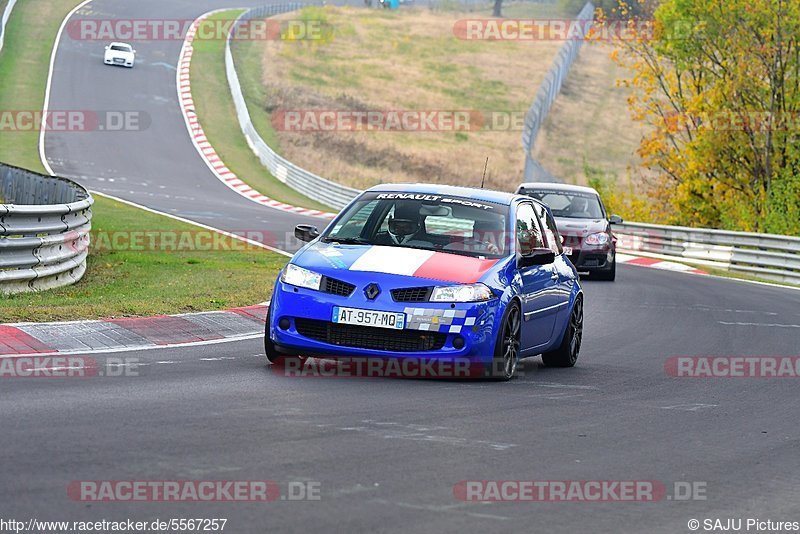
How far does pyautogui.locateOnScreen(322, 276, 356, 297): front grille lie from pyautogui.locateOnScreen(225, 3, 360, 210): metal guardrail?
27187 millimetres

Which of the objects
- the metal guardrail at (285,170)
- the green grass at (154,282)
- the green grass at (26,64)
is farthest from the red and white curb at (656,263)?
the green grass at (26,64)

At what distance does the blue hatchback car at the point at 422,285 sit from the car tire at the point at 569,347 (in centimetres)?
33

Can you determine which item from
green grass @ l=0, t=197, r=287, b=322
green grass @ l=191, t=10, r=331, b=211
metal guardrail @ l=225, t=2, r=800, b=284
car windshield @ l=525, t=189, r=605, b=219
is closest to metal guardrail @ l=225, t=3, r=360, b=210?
metal guardrail @ l=225, t=2, r=800, b=284

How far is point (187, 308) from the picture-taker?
1316 centimetres

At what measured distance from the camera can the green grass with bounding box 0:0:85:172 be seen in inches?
1674

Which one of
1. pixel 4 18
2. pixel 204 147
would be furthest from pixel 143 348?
pixel 4 18

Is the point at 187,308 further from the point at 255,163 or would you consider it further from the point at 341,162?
the point at 341,162

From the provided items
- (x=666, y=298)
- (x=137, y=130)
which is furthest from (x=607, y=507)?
(x=137, y=130)

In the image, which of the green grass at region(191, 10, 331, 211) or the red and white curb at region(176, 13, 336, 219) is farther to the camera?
the green grass at region(191, 10, 331, 211)

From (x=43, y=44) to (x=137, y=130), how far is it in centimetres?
1261

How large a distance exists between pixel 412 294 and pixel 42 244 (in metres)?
6.34

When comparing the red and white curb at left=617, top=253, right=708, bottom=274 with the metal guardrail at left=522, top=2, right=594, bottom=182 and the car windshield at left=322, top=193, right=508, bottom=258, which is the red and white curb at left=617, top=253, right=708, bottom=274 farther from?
the car windshield at left=322, top=193, right=508, bottom=258

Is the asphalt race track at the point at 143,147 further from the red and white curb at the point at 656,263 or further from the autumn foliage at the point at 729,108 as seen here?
the autumn foliage at the point at 729,108

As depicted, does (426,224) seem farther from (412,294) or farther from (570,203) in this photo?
(570,203)
